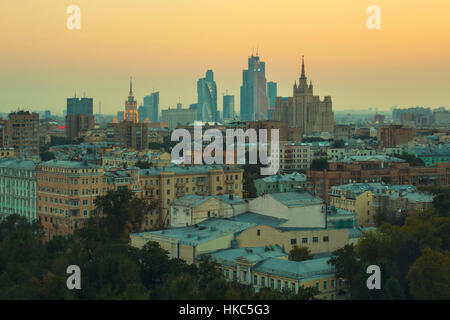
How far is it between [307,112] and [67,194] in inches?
3848

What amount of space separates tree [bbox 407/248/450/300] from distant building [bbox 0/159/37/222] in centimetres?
1928

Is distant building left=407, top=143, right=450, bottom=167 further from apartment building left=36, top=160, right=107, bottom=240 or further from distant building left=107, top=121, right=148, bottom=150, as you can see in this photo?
apartment building left=36, top=160, right=107, bottom=240

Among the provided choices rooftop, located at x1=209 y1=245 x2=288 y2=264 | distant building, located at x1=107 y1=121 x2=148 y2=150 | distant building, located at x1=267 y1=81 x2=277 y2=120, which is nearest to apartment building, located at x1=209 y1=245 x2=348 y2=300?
rooftop, located at x1=209 y1=245 x2=288 y2=264

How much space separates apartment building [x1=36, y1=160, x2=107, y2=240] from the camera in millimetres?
33844

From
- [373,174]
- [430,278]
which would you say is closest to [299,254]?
[430,278]

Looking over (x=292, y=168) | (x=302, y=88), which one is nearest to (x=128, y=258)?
(x=292, y=168)

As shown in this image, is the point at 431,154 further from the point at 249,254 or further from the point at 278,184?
the point at 249,254

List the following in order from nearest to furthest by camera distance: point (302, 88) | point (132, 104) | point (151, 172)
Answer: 1. point (151, 172)
2. point (302, 88)
3. point (132, 104)

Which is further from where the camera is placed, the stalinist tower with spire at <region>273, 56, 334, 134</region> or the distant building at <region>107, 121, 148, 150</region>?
the stalinist tower with spire at <region>273, 56, 334, 134</region>

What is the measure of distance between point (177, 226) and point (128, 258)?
6407 mm

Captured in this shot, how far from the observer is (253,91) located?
17288 cm

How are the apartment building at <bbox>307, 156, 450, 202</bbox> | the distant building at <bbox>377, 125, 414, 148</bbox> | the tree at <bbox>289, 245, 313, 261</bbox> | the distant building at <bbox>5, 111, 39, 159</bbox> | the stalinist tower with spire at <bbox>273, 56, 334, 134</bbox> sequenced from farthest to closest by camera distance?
the stalinist tower with spire at <bbox>273, 56, 334, 134</bbox>, the distant building at <bbox>377, 125, 414, 148</bbox>, the distant building at <bbox>5, 111, 39, 159</bbox>, the apartment building at <bbox>307, 156, 450, 202</bbox>, the tree at <bbox>289, 245, 313, 261</bbox>

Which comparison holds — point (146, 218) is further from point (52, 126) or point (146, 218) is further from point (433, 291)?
point (52, 126)

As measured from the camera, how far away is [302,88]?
5015 inches
